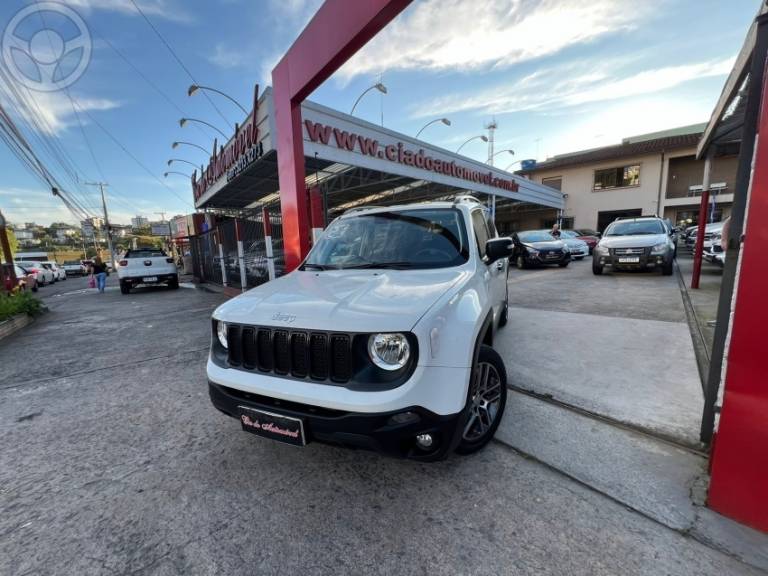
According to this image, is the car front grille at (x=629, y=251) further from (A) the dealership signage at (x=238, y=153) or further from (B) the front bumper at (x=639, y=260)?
(A) the dealership signage at (x=238, y=153)

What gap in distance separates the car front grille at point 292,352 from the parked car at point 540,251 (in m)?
11.6

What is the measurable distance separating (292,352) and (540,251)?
40.2 feet

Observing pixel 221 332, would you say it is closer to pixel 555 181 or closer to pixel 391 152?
pixel 391 152

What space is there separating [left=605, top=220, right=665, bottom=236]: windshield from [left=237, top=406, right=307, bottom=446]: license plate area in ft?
36.7

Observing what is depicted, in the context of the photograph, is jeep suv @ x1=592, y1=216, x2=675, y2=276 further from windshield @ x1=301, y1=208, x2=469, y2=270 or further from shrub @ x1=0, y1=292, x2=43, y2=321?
shrub @ x1=0, y1=292, x2=43, y2=321

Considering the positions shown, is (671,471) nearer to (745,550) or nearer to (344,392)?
(745,550)

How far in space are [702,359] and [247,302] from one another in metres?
4.66

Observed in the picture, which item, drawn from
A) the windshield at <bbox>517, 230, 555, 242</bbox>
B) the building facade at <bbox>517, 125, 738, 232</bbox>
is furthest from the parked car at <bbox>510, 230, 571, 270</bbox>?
the building facade at <bbox>517, 125, 738, 232</bbox>

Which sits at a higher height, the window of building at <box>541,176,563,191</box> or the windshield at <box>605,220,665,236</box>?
the window of building at <box>541,176,563,191</box>

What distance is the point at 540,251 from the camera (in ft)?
40.3

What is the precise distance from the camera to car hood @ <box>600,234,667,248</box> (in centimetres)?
896

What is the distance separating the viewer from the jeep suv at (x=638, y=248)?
29.1ft

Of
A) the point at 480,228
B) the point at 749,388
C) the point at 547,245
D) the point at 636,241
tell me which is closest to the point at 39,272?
the point at 480,228

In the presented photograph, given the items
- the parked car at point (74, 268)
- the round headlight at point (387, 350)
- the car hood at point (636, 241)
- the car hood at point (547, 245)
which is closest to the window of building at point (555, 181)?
the car hood at point (547, 245)
